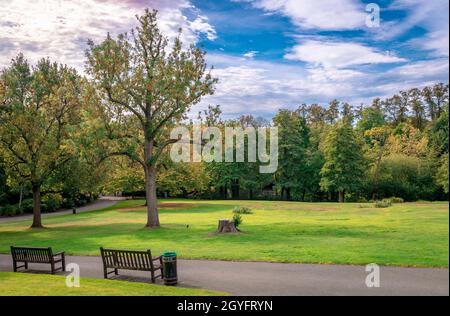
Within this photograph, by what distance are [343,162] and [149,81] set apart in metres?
41.6

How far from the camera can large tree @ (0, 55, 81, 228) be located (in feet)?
105

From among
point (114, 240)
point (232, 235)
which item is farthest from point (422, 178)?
point (114, 240)

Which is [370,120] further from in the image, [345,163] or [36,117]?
[36,117]

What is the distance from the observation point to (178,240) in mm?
22438

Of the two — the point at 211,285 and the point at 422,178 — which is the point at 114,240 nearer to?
the point at 211,285

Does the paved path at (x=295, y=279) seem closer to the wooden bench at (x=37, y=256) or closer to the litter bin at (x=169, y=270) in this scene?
the litter bin at (x=169, y=270)

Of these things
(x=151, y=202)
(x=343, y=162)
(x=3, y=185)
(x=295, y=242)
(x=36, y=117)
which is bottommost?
(x=295, y=242)

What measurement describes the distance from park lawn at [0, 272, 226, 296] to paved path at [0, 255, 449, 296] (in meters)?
0.86

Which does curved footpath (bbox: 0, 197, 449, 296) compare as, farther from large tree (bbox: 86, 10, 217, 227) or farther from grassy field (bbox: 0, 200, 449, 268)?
large tree (bbox: 86, 10, 217, 227)

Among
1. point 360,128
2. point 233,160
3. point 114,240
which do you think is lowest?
point 114,240

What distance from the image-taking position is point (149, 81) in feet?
92.1

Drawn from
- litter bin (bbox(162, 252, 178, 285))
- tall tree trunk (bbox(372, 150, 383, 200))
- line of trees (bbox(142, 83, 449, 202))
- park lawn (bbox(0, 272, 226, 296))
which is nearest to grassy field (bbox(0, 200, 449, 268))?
litter bin (bbox(162, 252, 178, 285))

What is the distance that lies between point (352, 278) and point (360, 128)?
244 ft

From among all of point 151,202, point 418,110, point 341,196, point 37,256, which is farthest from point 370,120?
point 37,256
